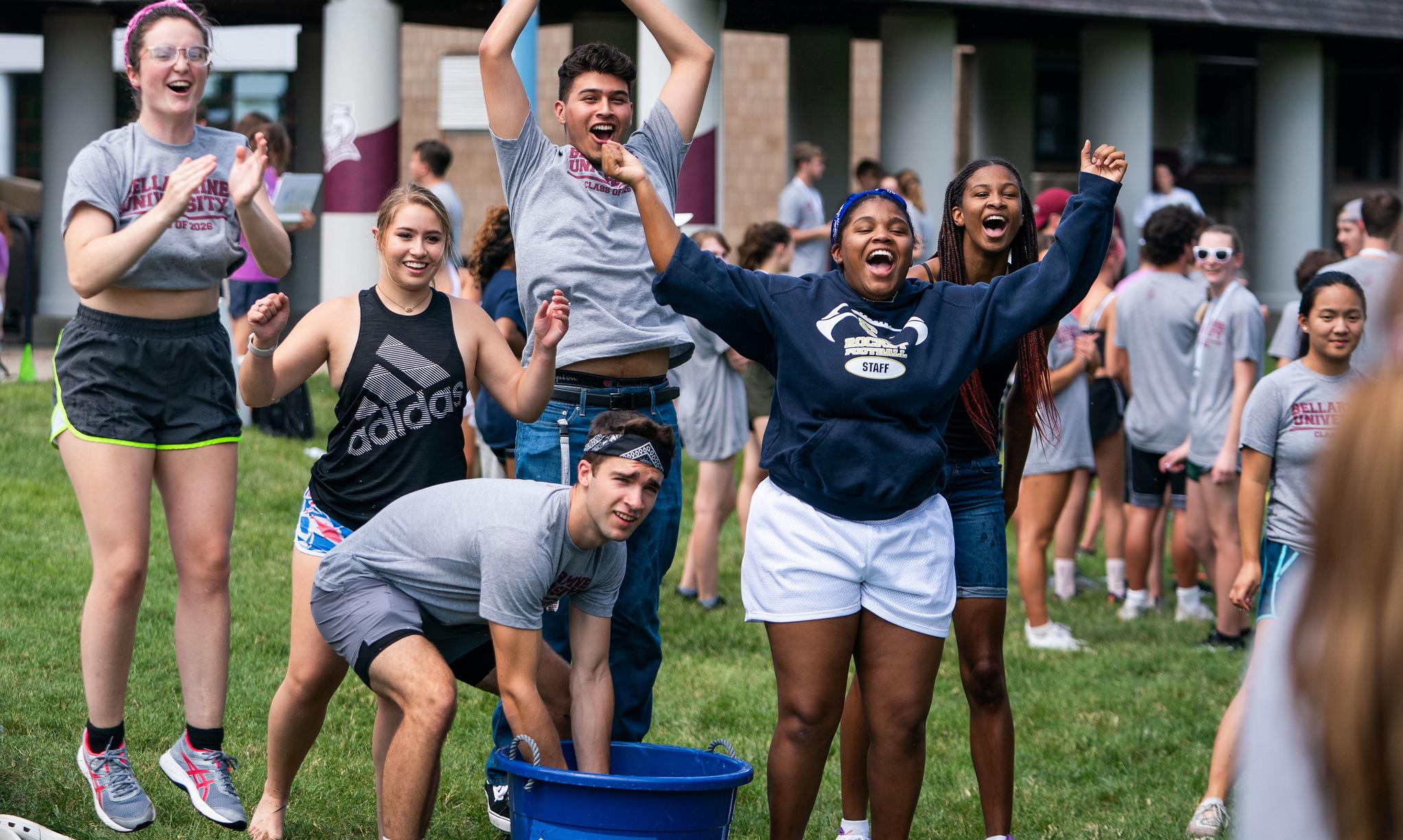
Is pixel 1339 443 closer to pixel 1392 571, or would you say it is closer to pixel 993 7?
pixel 1392 571

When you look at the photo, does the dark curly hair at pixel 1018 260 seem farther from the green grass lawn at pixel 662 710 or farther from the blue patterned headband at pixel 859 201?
the green grass lawn at pixel 662 710

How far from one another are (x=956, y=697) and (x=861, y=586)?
3.24 meters

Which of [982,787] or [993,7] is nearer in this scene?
[982,787]

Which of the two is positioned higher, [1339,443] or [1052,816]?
[1339,443]

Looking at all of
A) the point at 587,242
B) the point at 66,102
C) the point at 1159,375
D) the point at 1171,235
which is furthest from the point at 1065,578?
the point at 66,102

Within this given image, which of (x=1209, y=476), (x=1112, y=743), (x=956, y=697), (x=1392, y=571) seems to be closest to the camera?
(x=1392, y=571)

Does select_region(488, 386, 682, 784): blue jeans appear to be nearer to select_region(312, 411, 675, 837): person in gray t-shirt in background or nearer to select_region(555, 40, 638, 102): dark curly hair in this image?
select_region(312, 411, 675, 837): person in gray t-shirt in background

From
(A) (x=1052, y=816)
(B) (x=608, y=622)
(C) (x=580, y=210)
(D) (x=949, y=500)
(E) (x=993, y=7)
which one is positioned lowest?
(A) (x=1052, y=816)

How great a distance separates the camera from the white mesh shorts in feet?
12.9

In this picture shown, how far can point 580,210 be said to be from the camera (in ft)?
14.7

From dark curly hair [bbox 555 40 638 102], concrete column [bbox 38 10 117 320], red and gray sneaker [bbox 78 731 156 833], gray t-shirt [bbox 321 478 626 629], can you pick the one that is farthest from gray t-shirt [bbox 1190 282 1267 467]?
concrete column [bbox 38 10 117 320]

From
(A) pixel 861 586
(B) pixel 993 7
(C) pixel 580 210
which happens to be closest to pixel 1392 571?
(A) pixel 861 586

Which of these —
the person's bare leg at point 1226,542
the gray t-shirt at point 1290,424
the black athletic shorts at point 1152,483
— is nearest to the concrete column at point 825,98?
the black athletic shorts at point 1152,483

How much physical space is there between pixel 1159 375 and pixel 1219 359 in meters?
0.53
